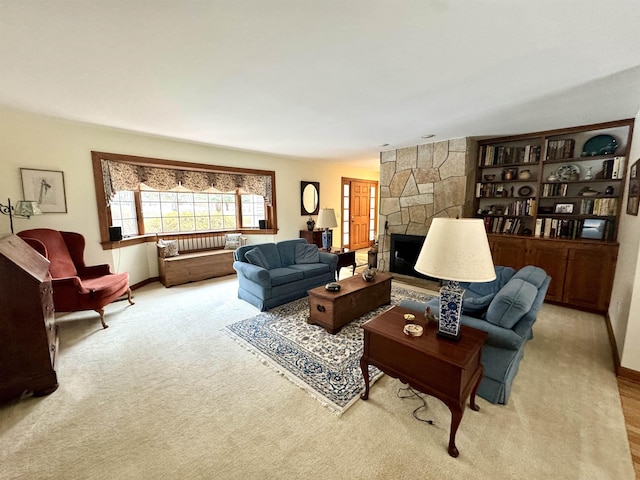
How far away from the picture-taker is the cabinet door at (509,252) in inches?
157

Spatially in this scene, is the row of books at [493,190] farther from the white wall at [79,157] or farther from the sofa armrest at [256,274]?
the white wall at [79,157]

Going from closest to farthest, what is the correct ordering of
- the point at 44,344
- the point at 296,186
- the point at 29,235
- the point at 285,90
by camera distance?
the point at 44,344
the point at 285,90
the point at 29,235
the point at 296,186

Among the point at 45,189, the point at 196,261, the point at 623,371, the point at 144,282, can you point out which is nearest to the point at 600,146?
the point at 623,371

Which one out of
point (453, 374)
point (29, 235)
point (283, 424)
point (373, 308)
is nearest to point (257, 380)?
point (283, 424)

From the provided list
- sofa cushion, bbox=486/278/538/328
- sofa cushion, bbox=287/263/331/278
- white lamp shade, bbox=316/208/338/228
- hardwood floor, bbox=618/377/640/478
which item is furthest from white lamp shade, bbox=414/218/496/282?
white lamp shade, bbox=316/208/338/228

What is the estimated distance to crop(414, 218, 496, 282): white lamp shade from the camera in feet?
4.51

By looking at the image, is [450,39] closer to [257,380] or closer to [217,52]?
[217,52]

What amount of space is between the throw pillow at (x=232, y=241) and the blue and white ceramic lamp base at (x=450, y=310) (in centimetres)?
460

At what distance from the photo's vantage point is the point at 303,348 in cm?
259

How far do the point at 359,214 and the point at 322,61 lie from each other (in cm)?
641

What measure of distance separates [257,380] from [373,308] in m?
1.80

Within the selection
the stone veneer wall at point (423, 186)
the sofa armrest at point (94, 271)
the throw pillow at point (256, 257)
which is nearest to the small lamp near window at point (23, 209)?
the sofa armrest at point (94, 271)

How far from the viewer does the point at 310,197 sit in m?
6.73

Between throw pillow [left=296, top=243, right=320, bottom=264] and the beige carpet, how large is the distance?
6.52 ft
